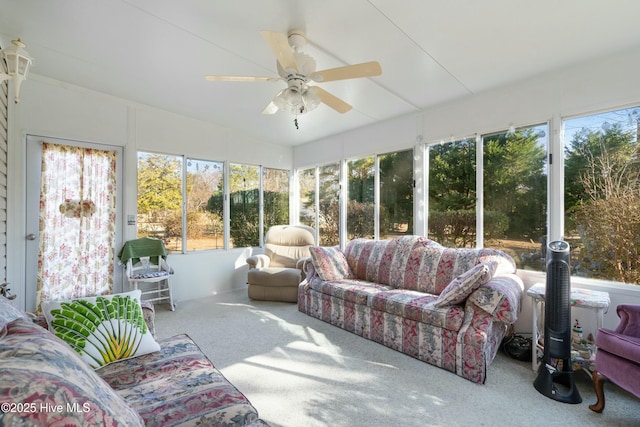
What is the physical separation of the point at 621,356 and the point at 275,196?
4848mm

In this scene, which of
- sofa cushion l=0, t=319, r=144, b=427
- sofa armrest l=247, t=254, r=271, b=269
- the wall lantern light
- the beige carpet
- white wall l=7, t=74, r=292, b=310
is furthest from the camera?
sofa armrest l=247, t=254, r=271, b=269

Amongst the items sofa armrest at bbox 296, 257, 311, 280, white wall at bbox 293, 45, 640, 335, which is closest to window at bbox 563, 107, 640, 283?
white wall at bbox 293, 45, 640, 335

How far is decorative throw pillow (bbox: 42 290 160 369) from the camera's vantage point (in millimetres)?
1470

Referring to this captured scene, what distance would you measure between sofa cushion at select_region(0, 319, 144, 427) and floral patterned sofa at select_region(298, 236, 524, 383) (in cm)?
222

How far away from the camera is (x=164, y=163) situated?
14.0 ft

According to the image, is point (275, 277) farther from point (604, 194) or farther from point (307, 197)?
point (604, 194)

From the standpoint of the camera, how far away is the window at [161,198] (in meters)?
4.07

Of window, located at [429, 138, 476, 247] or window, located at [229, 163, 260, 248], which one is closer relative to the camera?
window, located at [429, 138, 476, 247]

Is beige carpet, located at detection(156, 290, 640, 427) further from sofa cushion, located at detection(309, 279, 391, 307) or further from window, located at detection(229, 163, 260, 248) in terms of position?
window, located at detection(229, 163, 260, 248)

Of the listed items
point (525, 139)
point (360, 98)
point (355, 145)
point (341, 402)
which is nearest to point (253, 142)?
point (355, 145)

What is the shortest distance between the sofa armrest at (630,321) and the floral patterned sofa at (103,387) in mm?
2377

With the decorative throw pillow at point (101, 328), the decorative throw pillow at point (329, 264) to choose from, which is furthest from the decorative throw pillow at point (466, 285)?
the decorative throw pillow at point (101, 328)

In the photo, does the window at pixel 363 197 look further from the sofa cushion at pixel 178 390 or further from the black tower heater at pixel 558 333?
the sofa cushion at pixel 178 390

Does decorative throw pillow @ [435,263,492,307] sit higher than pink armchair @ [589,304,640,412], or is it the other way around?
decorative throw pillow @ [435,263,492,307]
